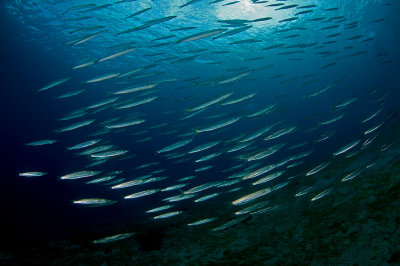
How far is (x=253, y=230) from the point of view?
6.16 m

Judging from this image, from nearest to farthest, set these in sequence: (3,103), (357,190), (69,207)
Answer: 1. (357,190)
2. (3,103)
3. (69,207)

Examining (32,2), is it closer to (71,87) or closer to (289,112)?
(71,87)

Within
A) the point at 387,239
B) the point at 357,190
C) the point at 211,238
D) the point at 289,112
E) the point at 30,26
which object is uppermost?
the point at 30,26

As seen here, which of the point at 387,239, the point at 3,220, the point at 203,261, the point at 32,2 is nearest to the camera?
the point at 387,239

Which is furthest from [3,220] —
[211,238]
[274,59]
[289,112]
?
[289,112]

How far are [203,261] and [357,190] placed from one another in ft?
14.0

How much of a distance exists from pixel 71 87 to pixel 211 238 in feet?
75.6

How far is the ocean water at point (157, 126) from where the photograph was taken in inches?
265

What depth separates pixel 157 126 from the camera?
11445mm

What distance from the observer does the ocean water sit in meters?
6.74

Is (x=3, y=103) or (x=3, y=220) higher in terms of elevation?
(x=3, y=103)

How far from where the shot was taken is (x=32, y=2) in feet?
42.3

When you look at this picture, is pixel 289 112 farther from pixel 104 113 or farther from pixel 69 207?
pixel 69 207

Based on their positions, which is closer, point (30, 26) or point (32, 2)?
point (32, 2)
